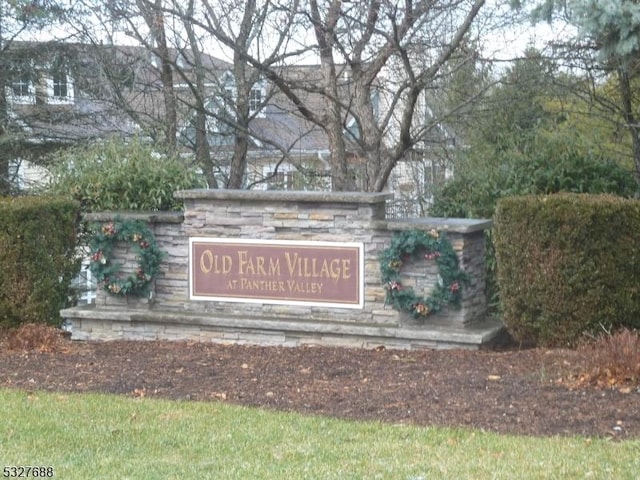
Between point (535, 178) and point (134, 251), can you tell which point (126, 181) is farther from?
point (535, 178)

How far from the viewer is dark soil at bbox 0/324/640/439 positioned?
6.56 m

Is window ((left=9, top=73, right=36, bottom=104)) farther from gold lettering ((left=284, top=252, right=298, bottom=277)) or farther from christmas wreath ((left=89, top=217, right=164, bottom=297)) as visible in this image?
gold lettering ((left=284, top=252, right=298, bottom=277))

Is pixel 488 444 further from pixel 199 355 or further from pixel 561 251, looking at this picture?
pixel 199 355

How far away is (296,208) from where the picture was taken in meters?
9.91

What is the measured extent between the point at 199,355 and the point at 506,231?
9.99ft

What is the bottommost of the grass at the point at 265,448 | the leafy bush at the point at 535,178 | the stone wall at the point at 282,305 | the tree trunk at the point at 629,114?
the grass at the point at 265,448

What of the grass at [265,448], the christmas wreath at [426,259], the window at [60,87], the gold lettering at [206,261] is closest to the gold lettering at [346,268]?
the christmas wreath at [426,259]

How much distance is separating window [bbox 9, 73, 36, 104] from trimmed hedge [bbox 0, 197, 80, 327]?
6.77m

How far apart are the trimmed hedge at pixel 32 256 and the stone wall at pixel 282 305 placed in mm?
361

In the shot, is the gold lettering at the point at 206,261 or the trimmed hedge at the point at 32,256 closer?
the trimmed hedge at the point at 32,256

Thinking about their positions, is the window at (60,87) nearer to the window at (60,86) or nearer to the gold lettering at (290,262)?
the window at (60,86)

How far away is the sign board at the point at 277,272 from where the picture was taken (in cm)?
977

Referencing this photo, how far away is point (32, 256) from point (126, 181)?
1.36 meters

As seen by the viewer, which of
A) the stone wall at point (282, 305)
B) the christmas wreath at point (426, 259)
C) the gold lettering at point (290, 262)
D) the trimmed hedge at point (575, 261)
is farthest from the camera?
the gold lettering at point (290, 262)
